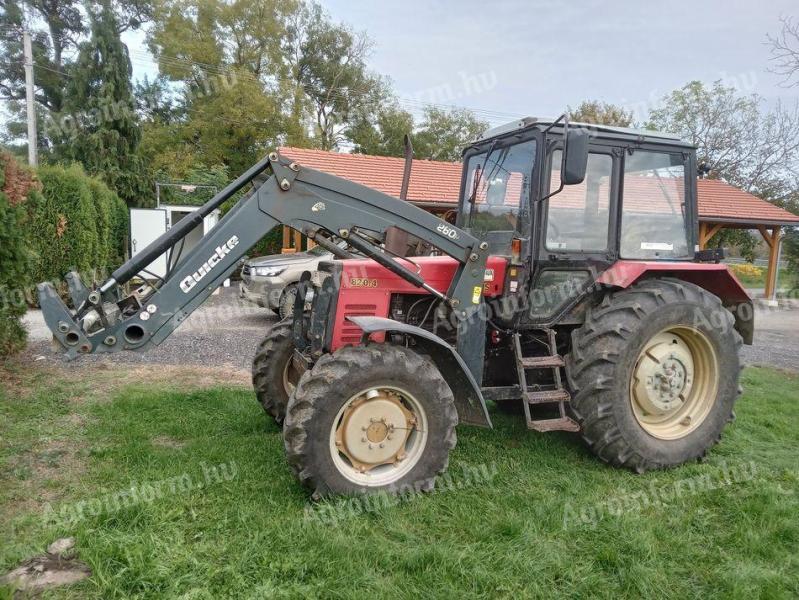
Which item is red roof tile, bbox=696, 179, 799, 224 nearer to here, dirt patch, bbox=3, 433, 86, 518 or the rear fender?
the rear fender

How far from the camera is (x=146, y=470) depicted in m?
3.60

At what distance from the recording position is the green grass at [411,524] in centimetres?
255

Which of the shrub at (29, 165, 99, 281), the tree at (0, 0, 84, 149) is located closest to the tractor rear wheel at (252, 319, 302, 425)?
the shrub at (29, 165, 99, 281)

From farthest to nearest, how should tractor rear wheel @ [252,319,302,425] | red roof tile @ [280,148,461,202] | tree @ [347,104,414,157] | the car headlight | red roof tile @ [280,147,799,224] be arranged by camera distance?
tree @ [347,104,414,157] → red roof tile @ [280,147,799,224] → red roof tile @ [280,148,461,202] → the car headlight → tractor rear wheel @ [252,319,302,425]

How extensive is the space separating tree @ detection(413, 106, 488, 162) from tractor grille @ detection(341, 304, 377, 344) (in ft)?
96.8

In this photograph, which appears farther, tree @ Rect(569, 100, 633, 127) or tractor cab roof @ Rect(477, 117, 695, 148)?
tree @ Rect(569, 100, 633, 127)

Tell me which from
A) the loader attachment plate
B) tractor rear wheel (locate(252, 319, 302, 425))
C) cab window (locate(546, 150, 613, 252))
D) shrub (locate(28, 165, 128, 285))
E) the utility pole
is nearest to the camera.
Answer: the loader attachment plate

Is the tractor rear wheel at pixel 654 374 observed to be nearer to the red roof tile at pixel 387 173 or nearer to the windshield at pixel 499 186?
the windshield at pixel 499 186

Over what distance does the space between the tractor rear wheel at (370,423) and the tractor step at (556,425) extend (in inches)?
25.2

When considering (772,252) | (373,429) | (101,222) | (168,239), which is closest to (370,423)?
(373,429)

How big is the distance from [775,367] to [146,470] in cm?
879

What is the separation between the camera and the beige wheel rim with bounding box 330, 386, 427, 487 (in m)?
3.26

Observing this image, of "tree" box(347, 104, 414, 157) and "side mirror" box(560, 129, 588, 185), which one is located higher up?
"tree" box(347, 104, 414, 157)

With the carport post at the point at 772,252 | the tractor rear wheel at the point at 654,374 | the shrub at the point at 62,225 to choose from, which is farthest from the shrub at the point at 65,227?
the carport post at the point at 772,252
